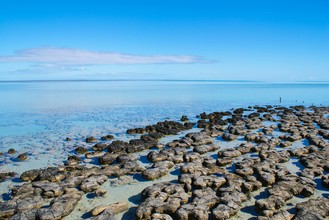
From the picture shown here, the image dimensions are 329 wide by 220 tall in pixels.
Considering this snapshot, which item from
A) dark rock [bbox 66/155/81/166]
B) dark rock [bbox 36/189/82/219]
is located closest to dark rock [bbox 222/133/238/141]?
dark rock [bbox 66/155/81/166]

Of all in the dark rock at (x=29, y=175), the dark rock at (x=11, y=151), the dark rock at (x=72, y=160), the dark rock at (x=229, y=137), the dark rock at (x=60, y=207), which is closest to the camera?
the dark rock at (x=60, y=207)

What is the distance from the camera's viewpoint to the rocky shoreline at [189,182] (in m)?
10.4

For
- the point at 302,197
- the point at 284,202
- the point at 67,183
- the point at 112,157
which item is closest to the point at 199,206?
the point at 284,202

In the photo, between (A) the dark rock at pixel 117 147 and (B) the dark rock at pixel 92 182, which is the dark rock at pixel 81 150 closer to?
(A) the dark rock at pixel 117 147

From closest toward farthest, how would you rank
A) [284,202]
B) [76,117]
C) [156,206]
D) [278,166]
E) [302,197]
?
[156,206], [284,202], [302,197], [278,166], [76,117]

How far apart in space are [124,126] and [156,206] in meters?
19.7

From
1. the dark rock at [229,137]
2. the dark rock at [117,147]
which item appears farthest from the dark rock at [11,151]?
the dark rock at [229,137]

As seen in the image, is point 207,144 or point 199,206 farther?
point 207,144

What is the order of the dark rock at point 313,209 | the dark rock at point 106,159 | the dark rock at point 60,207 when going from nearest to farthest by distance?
the dark rock at point 313,209 → the dark rock at point 60,207 → the dark rock at point 106,159

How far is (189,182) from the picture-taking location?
13.0 meters

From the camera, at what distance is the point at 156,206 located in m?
10.5

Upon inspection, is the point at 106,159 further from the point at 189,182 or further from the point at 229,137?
the point at 229,137

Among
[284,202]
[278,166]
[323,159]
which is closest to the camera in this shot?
[284,202]

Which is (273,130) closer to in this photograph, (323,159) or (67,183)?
(323,159)
